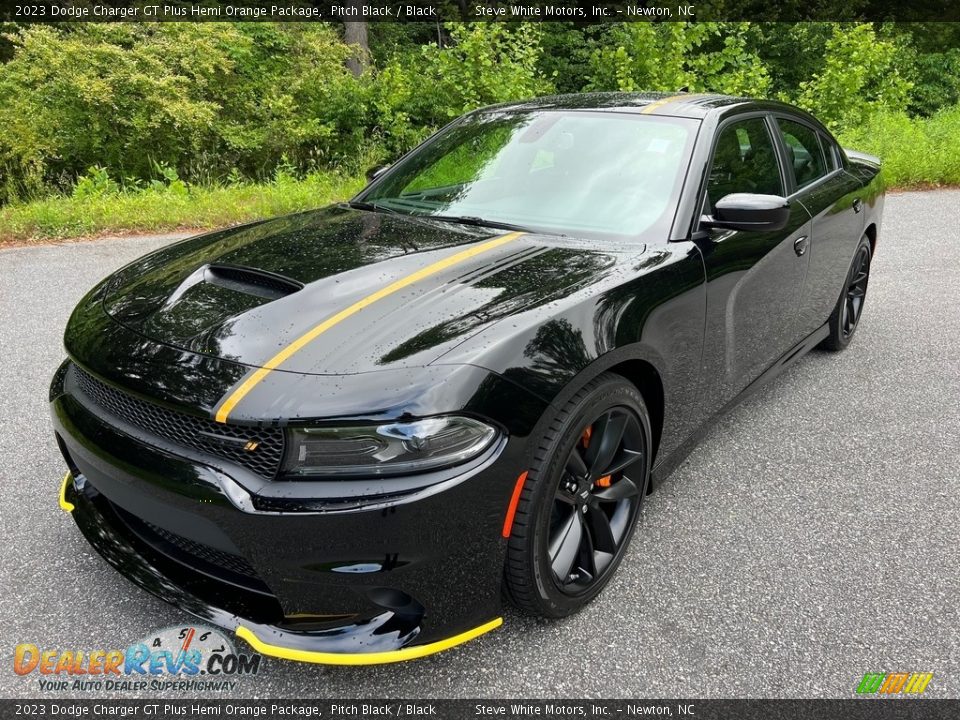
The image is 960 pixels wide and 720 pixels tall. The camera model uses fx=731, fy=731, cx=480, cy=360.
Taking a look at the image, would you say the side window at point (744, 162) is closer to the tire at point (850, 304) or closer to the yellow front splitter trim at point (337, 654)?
the tire at point (850, 304)

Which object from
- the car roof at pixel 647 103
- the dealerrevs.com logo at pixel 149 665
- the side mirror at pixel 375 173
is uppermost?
the car roof at pixel 647 103

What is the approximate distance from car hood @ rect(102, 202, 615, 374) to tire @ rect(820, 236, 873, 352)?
2513 mm

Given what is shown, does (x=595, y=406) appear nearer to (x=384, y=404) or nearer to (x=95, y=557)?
(x=384, y=404)

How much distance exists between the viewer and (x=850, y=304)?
459 centimetres

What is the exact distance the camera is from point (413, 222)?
114 inches

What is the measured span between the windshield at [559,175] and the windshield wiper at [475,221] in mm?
14

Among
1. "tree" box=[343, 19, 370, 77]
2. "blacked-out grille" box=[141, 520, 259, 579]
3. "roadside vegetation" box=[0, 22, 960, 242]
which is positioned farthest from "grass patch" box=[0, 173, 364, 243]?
"tree" box=[343, 19, 370, 77]

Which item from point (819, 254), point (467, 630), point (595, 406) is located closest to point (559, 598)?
point (467, 630)

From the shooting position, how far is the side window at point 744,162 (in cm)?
295

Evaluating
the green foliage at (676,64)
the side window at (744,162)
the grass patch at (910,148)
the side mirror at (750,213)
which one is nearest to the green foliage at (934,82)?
the grass patch at (910,148)

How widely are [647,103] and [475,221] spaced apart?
1.06m

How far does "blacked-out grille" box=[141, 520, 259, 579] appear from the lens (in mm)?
1895

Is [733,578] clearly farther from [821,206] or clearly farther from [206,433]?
[821,206]

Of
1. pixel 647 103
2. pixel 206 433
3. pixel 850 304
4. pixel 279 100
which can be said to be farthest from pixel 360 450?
pixel 279 100
